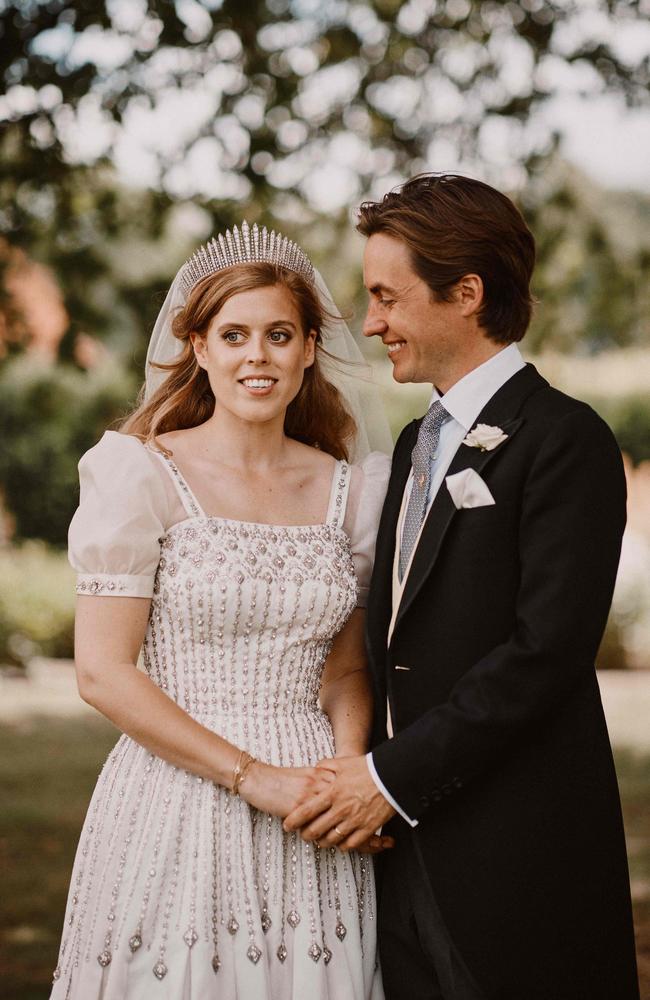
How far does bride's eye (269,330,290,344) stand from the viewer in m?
2.85

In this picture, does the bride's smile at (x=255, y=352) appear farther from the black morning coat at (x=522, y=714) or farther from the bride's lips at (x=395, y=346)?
the black morning coat at (x=522, y=714)

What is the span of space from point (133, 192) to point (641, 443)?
206 inches

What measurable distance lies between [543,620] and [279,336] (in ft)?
3.16

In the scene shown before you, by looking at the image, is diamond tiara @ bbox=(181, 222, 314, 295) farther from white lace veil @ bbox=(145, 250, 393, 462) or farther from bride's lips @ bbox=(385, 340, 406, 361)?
bride's lips @ bbox=(385, 340, 406, 361)

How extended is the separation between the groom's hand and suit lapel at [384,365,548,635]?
1.05 feet

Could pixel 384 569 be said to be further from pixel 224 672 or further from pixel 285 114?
pixel 285 114

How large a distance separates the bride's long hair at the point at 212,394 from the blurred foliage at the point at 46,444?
5.05 m

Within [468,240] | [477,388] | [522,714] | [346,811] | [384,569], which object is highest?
[468,240]

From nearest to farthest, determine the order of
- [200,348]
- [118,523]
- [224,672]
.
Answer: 1. [118,523]
2. [224,672]
3. [200,348]

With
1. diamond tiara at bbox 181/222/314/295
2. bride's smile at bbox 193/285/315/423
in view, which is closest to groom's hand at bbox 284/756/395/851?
bride's smile at bbox 193/285/315/423

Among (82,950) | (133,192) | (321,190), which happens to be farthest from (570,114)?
(82,950)

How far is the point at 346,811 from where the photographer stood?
2.50 meters

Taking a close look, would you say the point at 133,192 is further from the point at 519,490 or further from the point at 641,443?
the point at 641,443

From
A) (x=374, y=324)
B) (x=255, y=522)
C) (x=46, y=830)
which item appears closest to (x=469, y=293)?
(x=374, y=324)
